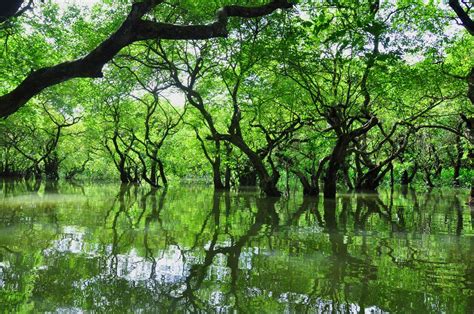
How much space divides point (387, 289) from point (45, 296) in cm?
309

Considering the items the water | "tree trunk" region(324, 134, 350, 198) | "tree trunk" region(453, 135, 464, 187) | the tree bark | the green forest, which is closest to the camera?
the water

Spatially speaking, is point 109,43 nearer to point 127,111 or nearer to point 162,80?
point 162,80

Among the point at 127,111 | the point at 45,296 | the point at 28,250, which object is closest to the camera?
the point at 45,296

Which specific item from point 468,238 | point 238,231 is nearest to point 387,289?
point 238,231

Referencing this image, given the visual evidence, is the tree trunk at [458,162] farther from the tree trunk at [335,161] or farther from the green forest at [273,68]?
the tree trunk at [335,161]

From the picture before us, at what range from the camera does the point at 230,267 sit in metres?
4.66

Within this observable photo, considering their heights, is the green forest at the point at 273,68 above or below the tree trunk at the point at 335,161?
above

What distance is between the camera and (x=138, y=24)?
5934 millimetres

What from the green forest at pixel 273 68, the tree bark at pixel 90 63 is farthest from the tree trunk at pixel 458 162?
the tree bark at pixel 90 63

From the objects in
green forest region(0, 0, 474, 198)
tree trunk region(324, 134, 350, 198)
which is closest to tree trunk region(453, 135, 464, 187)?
green forest region(0, 0, 474, 198)

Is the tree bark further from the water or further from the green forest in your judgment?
the water

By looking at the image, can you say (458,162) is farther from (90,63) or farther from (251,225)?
(90,63)

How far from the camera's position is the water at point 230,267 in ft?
11.5

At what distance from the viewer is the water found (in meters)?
3.49
